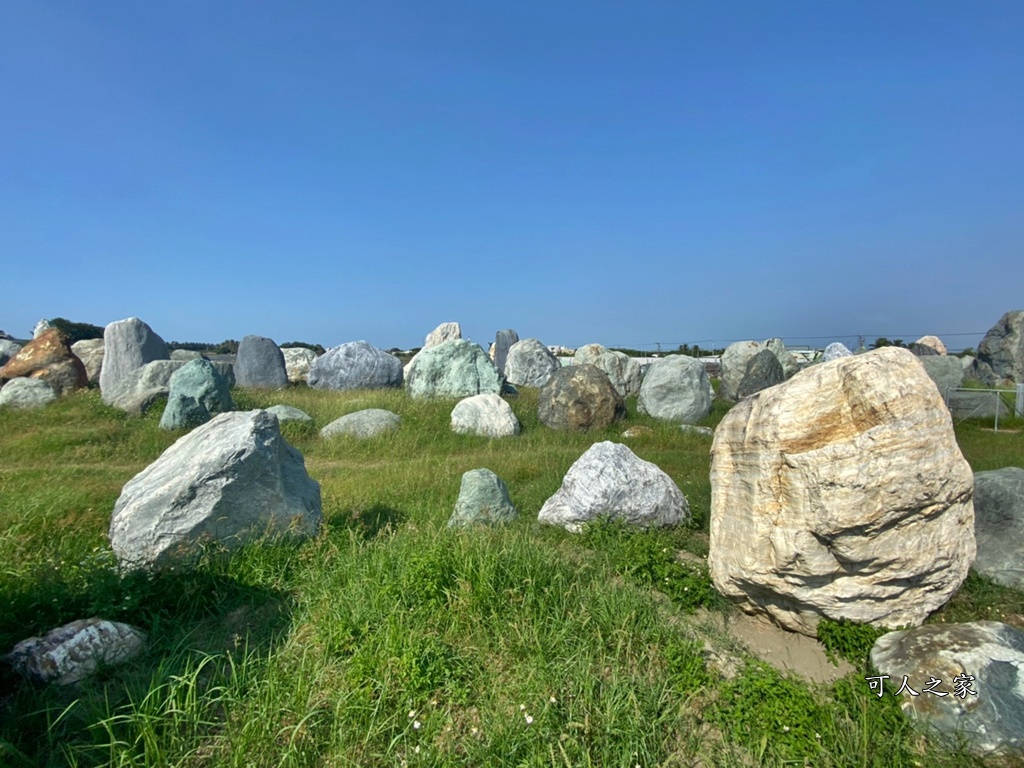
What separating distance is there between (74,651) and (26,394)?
1278 centimetres

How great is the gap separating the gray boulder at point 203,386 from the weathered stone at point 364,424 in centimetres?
243

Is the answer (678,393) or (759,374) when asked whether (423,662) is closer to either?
(678,393)

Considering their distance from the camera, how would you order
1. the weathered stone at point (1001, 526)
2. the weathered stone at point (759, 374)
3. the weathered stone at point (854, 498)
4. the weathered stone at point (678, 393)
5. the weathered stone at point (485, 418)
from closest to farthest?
the weathered stone at point (854, 498) → the weathered stone at point (1001, 526) → the weathered stone at point (485, 418) → the weathered stone at point (678, 393) → the weathered stone at point (759, 374)

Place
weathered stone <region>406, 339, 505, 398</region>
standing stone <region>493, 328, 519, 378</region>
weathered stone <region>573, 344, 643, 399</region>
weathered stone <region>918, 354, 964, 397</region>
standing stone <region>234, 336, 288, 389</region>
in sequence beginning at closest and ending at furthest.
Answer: weathered stone <region>406, 339, 505, 398</region> → weathered stone <region>918, 354, 964, 397</region> → standing stone <region>234, 336, 288, 389</region> → weathered stone <region>573, 344, 643, 399</region> → standing stone <region>493, 328, 519, 378</region>

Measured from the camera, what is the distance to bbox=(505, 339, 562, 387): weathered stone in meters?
23.1

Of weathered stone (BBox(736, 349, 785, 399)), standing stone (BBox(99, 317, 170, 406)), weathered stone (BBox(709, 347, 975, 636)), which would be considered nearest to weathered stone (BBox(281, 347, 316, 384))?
standing stone (BBox(99, 317, 170, 406))

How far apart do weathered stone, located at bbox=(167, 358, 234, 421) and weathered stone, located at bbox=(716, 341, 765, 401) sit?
1400 cm

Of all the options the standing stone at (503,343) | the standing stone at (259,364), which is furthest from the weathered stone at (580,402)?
the standing stone at (503,343)

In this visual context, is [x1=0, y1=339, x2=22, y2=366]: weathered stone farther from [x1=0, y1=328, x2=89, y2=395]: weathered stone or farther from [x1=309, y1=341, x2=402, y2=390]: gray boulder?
[x1=309, y1=341, x2=402, y2=390]: gray boulder

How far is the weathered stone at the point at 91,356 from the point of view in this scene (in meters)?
19.8

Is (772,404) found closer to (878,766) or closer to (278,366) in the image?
(878,766)

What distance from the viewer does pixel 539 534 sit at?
21.1ft

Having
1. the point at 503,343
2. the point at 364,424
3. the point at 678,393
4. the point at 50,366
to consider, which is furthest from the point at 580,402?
the point at 503,343

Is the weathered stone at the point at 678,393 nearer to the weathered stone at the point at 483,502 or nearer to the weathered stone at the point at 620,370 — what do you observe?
the weathered stone at the point at 620,370
